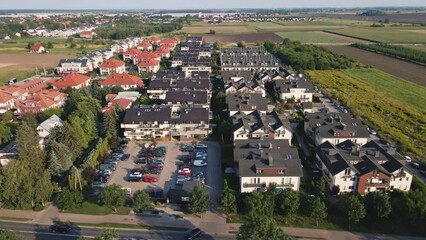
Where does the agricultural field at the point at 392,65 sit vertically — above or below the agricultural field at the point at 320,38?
below

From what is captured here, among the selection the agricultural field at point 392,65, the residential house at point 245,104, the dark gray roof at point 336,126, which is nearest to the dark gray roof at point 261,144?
the dark gray roof at point 336,126

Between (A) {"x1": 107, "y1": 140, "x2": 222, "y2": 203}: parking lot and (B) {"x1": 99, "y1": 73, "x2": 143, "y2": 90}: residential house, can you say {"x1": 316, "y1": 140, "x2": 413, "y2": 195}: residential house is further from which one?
(B) {"x1": 99, "y1": 73, "x2": 143, "y2": 90}: residential house

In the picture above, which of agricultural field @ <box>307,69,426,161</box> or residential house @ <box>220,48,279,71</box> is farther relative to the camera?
residential house @ <box>220,48,279,71</box>

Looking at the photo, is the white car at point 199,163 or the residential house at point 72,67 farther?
the residential house at point 72,67

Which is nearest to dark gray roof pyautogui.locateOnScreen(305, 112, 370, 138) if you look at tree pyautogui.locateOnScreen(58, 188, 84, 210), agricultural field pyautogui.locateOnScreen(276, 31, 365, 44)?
tree pyautogui.locateOnScreen(58, 188, 84, 210)

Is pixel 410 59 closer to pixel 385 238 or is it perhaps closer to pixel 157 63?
pixel 157 63

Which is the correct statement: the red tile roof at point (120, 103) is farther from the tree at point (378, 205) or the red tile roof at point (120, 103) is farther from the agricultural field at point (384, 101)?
the tree at point (378, 205)

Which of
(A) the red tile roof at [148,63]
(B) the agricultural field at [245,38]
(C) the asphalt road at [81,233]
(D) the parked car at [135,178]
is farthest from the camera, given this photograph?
(B) the agricultural field at [245,38]
